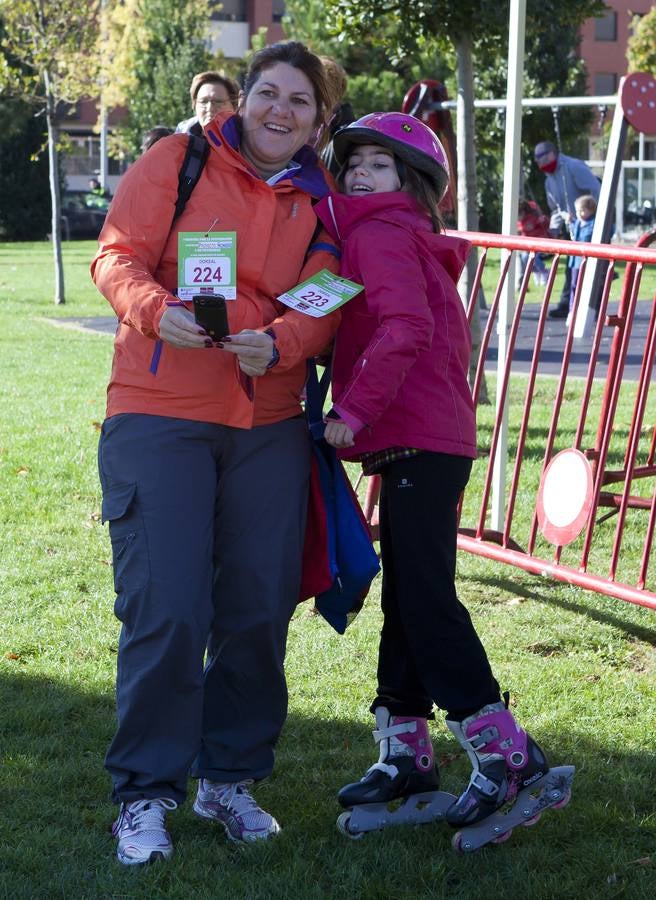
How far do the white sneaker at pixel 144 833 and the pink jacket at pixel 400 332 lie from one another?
101 centimetres

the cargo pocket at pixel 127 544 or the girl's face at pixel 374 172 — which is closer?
the cargo pocket at pixel 127 544

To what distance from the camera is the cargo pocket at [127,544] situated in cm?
309

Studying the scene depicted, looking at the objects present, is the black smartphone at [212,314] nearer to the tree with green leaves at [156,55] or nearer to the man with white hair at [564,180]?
the man with white hair at [564,180]

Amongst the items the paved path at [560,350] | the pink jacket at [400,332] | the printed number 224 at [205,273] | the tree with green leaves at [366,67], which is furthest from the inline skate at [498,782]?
the tree with green leaves at [366,67]

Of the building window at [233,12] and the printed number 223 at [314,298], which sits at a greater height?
the building window at [233,12]

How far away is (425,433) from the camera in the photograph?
3219mm

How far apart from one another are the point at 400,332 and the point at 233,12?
5367 centimetres

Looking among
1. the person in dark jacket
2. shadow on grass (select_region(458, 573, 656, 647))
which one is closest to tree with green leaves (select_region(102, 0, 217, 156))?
the person in dark jacket

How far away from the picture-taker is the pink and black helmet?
320 centimetres

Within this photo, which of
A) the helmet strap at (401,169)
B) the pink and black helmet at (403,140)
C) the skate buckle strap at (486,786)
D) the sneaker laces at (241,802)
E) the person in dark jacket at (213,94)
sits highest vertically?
the pink and black helmet at (403,140)

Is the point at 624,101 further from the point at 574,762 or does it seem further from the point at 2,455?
the point at 574,762

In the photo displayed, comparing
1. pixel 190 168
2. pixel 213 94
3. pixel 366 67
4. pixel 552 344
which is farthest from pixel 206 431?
pixel 366 67

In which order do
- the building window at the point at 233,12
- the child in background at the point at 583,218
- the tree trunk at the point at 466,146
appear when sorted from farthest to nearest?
the building window at the point at 233,12
the child in background at the point at 583,218
the tree trunk at the point at 466,146

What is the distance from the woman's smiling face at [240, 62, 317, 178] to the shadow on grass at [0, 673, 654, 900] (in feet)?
5.61
